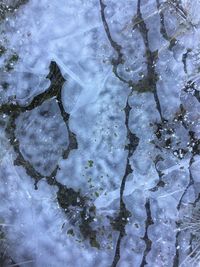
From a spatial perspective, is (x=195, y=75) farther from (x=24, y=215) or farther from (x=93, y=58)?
(x=24, y=215)

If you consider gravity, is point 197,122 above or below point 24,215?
above

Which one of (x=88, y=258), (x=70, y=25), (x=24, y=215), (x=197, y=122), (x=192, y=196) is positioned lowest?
(x=88, y=258)

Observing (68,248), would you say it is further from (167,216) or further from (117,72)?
(117,72)

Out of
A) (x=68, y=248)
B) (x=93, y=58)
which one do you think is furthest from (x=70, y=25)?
(x=68, y=248)

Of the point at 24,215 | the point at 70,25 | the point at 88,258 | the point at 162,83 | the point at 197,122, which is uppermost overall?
the point at 70,25

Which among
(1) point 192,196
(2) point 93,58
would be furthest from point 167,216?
(2) point 93,58

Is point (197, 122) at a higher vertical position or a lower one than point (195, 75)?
lower
